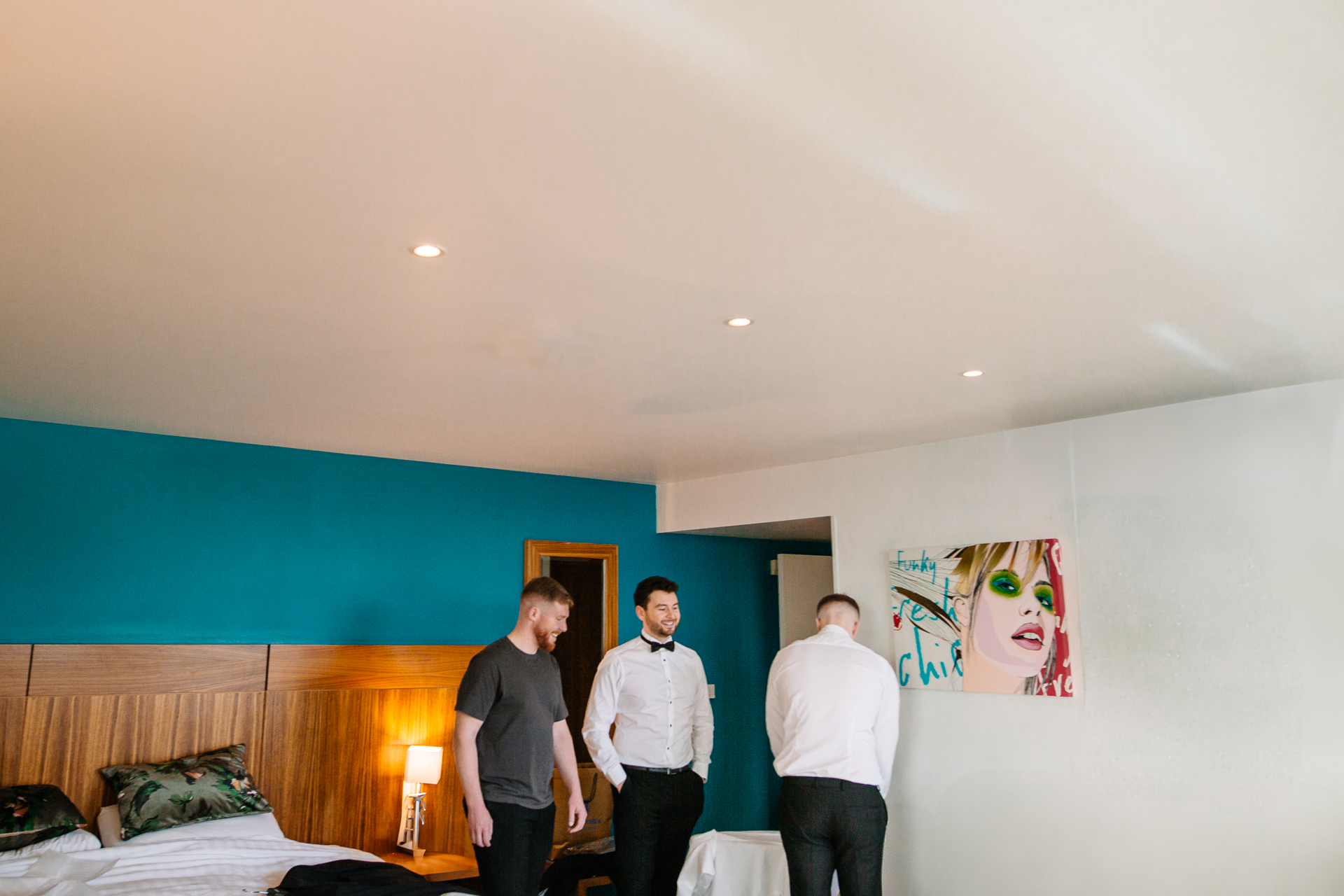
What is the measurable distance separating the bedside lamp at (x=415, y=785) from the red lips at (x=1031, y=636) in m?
2.91

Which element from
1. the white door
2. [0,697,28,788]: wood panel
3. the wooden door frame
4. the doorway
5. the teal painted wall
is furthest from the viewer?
the white door

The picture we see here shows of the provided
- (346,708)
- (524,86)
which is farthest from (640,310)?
(346,708)

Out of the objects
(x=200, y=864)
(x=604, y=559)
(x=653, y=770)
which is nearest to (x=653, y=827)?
(x=653, y=770)

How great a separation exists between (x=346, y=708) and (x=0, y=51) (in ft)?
13.1

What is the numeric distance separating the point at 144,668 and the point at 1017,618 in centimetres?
403

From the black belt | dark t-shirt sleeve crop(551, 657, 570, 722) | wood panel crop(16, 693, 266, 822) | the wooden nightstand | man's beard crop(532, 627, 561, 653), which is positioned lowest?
the wooden nightstand

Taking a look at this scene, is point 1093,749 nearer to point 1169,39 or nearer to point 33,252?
point 1169,39

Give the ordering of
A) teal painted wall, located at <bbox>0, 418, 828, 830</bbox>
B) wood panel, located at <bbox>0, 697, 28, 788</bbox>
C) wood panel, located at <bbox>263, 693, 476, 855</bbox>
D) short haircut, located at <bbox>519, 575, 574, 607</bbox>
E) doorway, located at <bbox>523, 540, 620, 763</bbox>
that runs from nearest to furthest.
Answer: short haircut, located at <bbox>519, 575, 574, 607</bbox>, wood panel, located at <bbox>0, 697, 28, 788</bbox>, teal painted wall, located at <bbox>0, 418, 828, 830</bbox>, wood panel, located at <bbox>263, 693, 476, 855</bbox>, doorway, located at <bbox>523, 540, 620, 763</bbox>

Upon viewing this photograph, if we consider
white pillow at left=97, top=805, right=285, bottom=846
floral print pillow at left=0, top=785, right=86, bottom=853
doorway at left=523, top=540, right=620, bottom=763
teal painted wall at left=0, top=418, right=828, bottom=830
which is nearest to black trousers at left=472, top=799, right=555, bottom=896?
white pillow at left=97, top=805, right=285, bottom=846

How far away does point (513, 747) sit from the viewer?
353 centimetres

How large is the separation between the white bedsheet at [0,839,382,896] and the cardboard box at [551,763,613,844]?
6.07ft

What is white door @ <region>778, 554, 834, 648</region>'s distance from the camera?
21.6ft

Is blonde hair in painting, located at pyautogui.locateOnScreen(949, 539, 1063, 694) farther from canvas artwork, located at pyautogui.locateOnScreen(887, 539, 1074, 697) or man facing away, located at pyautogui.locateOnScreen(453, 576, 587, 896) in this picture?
man facing away, located at pyautogui.locateOnScreen(453, 576, 587, 896)

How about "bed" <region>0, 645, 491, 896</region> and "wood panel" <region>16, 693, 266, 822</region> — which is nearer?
"bed" <region>0, 645, 491, 896</region>
